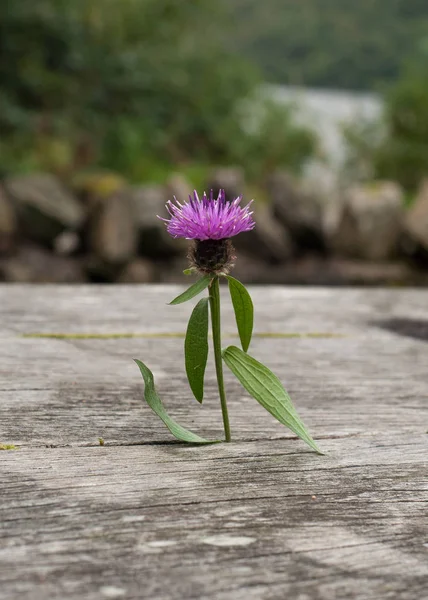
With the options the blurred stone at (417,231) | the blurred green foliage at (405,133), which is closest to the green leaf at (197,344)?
the blurred stone at (417,231)

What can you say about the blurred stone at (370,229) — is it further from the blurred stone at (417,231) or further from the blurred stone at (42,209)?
the blurred stone at (42,209)

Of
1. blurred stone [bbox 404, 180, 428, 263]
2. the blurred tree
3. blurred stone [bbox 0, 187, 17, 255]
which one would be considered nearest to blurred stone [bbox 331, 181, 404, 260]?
blurred stone [bbox 404, 180, 428, 263]

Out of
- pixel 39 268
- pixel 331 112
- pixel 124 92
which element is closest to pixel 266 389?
pixel 39 268

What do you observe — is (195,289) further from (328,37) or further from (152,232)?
(328,37)

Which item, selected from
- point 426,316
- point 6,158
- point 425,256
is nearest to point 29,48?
point 6,158

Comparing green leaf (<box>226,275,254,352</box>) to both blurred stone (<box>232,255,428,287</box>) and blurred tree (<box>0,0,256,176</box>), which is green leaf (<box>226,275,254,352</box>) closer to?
blurred stone (<box>232,255,428,287</box>)

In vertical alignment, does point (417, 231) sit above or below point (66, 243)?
above
